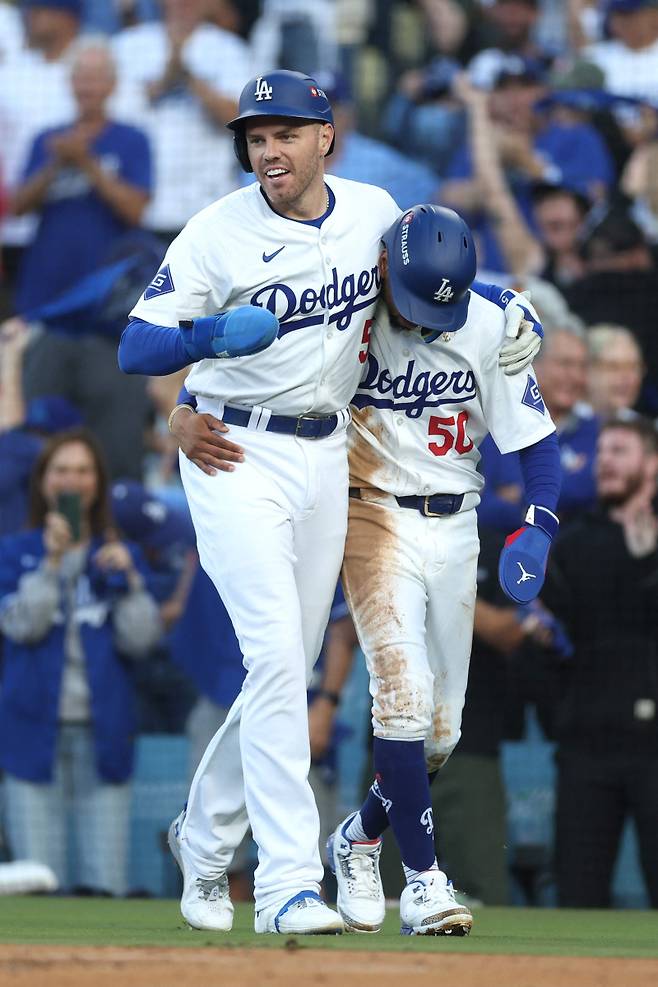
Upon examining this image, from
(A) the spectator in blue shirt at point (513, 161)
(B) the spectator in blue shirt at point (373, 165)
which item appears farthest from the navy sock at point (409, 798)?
(B) the spectator in blue shirt at point (373, 165)

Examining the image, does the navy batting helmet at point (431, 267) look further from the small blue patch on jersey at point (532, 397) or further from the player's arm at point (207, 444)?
the player's arm at point (207, 444)

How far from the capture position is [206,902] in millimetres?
4039

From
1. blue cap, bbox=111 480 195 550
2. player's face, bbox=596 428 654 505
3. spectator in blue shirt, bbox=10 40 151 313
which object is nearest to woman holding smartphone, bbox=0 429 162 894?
blue cap, bbox=111 480 195 550

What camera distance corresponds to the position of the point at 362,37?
905cm

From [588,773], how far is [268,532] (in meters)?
2.72

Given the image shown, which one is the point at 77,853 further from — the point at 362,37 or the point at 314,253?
the point at 362,37

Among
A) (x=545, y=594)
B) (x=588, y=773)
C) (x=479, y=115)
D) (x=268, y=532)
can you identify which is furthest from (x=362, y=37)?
(x=268, y=532)

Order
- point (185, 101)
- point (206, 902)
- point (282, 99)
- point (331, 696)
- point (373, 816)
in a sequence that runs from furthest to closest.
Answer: point (185, 101), point (331, 696), point (373, 816), point (206, 902), point (282, 99)

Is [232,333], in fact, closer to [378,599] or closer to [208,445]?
[208,445]

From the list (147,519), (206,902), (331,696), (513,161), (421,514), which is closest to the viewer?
(206,902)

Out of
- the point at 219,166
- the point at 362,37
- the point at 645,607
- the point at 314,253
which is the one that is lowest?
the point at 645,607

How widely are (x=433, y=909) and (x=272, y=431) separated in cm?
120

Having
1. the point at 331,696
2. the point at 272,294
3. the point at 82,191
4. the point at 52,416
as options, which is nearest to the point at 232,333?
the point at 272,294

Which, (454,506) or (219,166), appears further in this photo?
(219,166)
